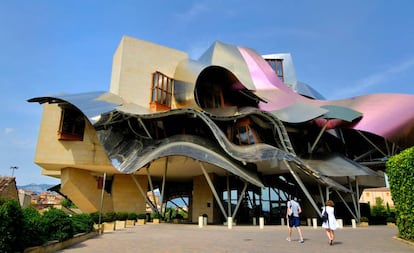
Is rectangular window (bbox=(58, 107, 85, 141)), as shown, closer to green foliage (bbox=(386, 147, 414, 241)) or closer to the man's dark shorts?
the man's dark shorts

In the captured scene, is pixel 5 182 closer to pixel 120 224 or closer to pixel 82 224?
pixel 120 224

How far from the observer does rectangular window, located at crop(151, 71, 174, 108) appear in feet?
93.7

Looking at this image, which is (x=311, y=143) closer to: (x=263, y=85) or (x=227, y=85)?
(x=263, y=85)

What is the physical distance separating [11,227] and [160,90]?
2376 centimetres

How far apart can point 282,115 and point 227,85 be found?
6.61 meters

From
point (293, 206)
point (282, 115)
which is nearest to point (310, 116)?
point (282, 115)

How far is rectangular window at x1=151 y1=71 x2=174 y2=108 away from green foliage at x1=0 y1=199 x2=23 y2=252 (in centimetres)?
2230

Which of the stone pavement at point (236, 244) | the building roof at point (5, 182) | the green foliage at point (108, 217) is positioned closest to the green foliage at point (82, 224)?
the stone pavement at point (236, 244)

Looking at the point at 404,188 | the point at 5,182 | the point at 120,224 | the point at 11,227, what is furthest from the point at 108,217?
the point at 404,188

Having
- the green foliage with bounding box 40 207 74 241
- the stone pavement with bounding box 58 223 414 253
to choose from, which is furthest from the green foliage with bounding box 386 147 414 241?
the green foliage with bounding box 40 207 74 241

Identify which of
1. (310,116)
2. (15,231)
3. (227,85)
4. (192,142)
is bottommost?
(15,231)

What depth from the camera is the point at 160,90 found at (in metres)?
28.9

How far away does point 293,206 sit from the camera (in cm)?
1071

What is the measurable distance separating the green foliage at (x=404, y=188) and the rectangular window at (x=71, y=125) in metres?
23.6
